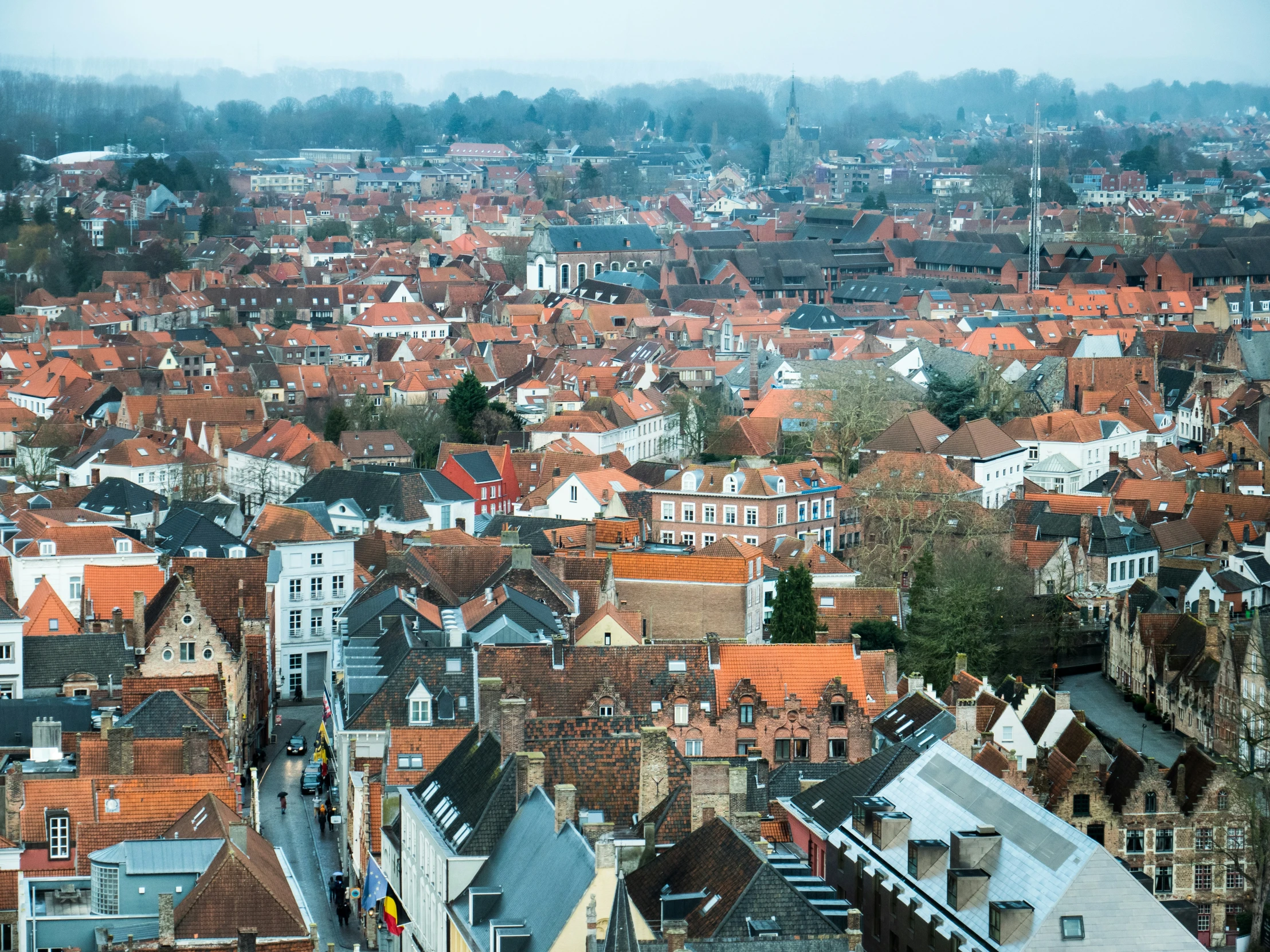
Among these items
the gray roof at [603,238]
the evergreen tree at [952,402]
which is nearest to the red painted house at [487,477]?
the evergreen tree at [952,402]

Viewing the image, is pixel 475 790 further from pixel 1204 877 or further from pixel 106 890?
pixel 1204 877

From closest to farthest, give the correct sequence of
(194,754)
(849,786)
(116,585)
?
(849,786), (194,754), (116,585)

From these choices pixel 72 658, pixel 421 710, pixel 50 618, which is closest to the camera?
pixel 421 710

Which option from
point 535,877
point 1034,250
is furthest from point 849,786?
point 1034,250

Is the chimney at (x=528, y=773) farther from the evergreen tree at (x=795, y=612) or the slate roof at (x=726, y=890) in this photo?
the evergreen tree at (x=795, y=612)

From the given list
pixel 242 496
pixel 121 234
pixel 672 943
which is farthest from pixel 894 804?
pixel 121 234

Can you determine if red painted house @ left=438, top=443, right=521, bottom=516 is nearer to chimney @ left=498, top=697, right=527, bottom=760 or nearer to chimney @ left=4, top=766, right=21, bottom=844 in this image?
chimney @ left=4, top=766, right=21, bottom=844

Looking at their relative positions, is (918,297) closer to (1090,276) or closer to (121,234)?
(1090,276)
